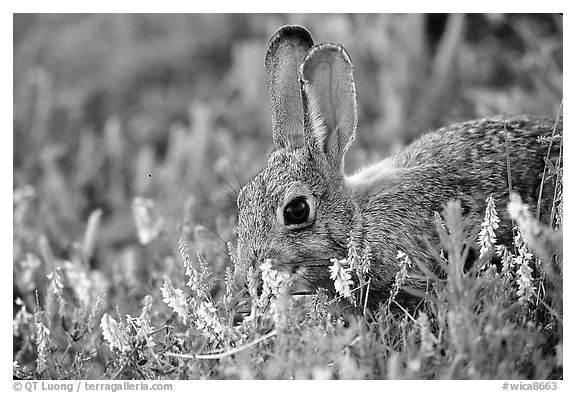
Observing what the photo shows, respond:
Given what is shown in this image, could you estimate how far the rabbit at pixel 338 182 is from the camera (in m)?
4.06

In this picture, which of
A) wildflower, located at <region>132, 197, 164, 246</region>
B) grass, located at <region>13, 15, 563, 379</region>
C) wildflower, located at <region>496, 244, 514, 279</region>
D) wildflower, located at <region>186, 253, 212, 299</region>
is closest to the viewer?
grass, located at <region>13, 15, 563, 379</region>

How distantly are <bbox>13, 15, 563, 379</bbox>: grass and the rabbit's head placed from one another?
0.81 feet

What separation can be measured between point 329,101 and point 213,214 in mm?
1989

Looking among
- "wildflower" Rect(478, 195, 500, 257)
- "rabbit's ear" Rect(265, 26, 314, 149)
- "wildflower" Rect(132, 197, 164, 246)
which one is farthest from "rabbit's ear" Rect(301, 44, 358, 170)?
"wildflower" Rect(132, 197, 164, 246)

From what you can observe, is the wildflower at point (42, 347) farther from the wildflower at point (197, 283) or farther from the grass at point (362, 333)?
the wildflower at point (197, 283)

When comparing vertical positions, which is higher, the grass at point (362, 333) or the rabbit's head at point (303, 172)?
the rabbit's head at point (303, 172)

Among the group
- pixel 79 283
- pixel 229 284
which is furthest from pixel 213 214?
pixel 229 284

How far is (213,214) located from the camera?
602 cm

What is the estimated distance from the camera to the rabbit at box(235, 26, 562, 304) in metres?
4.06

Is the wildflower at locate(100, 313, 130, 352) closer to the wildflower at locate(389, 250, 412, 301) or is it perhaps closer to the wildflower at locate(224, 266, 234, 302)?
the wildflower at locate(224, 266, 234, 302)

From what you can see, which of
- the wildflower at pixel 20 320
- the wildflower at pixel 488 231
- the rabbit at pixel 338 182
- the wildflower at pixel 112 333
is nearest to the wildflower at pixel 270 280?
the rabbit at pixel 338 182

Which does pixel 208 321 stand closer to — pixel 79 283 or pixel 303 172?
pixel 303 172

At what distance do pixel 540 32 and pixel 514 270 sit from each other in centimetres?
331

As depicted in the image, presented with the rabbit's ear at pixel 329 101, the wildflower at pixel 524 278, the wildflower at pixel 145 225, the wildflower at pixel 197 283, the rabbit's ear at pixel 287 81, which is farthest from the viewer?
the wildflower at pixel 145 225
